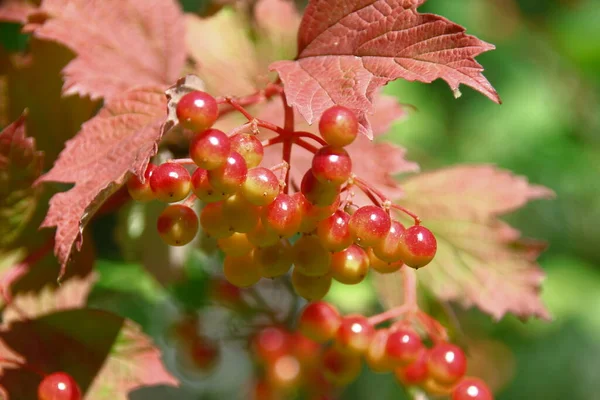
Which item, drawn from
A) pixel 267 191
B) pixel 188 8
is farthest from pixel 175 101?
pixel 188 8

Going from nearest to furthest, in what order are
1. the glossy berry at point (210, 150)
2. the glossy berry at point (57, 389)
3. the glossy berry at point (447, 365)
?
the glossy berry at point (210, 150) → the glossy berry at point (57, 389) → the glossy berry at point (447, 365)

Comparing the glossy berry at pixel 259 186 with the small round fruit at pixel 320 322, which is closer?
the glossy berry at pixel 259 186

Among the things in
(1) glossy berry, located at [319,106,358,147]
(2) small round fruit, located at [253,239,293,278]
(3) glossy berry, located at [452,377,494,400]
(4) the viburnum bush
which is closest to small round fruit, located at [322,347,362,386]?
(4) the viburnum bush

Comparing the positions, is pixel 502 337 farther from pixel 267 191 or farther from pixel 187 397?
pixel 267 191

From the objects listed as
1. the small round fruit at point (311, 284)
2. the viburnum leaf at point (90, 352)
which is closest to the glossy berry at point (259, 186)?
the small round fruit at point (311, 284)

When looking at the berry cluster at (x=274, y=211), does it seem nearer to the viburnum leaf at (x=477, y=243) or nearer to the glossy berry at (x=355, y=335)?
the glossy berry at (x=355, y=335)

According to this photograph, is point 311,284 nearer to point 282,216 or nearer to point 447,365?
Result: point 282,216

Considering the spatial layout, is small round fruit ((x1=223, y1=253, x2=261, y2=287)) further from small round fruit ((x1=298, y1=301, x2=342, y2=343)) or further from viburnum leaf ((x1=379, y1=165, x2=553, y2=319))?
viburnum leaf ((x1=379, y1=165, x2=553, y2=319))
